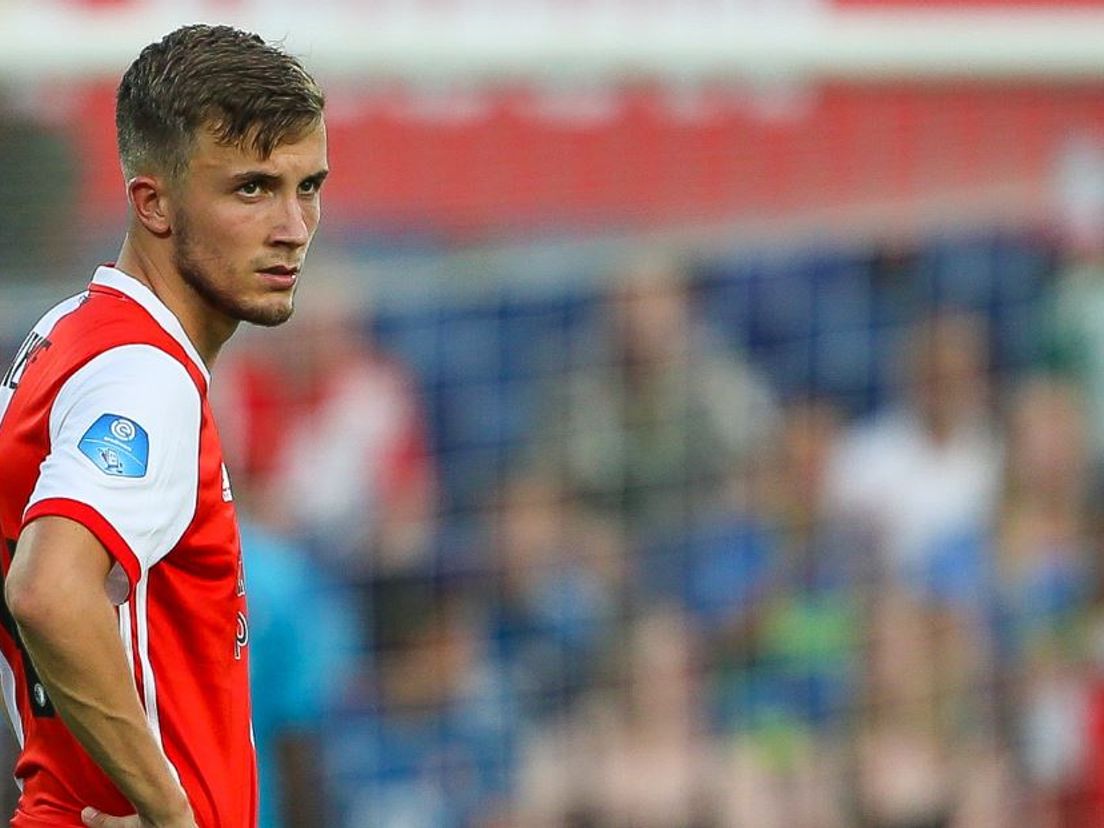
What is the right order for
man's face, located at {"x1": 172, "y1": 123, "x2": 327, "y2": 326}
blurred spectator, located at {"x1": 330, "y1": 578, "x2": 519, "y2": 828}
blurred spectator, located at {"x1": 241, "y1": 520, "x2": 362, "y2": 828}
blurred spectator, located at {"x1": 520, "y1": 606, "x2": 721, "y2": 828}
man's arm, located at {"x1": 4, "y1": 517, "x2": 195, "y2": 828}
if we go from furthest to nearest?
blurred spectator, located at {"x1": 330, "y1": 578, "x2": 519, "y2": 828} < blurred spectator, located at {"x1": 520, "y1": 606, "x2": 721, "y2": 828} < blurred spectator, located at {"x1": 241, "y1": 520, "x2": 362, "y2": 828} < man's face, located at {"x1": 172, "y1": 123, "x2": 327, "y2": 326} < man's arm, located at {"x1": 4, "y1": 517, "x2": 195, "y2": 828}

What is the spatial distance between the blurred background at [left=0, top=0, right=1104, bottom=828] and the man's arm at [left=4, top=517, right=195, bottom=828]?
4.05 meters

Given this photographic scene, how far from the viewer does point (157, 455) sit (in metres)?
2.71

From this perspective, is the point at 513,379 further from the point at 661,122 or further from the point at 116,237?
the point at 116,237

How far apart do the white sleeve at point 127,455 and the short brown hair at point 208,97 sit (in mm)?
272

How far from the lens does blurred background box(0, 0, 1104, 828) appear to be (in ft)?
23.1

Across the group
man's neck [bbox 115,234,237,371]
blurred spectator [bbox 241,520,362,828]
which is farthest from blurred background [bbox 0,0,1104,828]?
man's neck [bbox 115,234,237,371]

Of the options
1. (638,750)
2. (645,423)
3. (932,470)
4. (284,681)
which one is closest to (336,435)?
(645,423)

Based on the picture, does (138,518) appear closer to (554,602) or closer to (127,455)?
(127,455)

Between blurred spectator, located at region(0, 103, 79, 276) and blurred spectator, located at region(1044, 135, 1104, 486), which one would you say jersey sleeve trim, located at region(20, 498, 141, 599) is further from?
blurred spectator, located at region(1044, 135, 1104, 486)

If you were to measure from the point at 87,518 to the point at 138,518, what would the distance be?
0.06 metres

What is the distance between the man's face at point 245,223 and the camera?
9.33ft

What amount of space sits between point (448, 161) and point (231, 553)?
223 inches

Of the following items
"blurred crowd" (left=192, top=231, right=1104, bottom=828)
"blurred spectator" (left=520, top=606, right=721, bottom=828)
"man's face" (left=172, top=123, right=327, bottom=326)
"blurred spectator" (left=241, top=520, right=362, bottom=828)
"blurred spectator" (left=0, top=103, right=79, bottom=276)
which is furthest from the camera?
"blurred crowd" (left=192, top=231, right=1104, bottom=828)

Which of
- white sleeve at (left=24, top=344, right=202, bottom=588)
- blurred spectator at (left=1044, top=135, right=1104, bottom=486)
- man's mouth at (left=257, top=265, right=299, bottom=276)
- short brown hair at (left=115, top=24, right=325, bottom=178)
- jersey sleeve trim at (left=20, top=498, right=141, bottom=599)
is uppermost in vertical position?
blurred spectator at (left=1044, top=135, right=1104, bottom=486)
